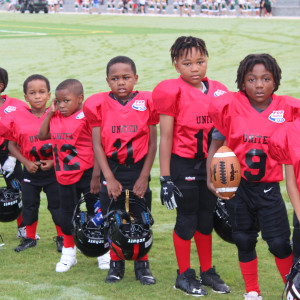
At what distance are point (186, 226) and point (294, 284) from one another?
46.4 inches

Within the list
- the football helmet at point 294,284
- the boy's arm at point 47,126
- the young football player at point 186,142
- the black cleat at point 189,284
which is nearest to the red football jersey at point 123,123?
the young football player at point 186,142

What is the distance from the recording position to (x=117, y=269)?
470 centimetres

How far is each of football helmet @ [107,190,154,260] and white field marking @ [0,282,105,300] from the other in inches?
14.3

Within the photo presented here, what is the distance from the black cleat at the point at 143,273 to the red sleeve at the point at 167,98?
1.17m

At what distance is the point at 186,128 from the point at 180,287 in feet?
3.68

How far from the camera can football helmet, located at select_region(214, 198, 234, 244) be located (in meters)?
4.54

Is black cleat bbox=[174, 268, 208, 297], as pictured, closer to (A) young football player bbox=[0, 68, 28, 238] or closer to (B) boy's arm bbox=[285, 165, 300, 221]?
(B) boy's arm bbox=[285, 165, 300, 221]

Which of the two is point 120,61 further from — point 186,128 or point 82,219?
point 82,219

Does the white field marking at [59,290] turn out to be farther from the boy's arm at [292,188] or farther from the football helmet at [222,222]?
the boy's arm at [292,188]

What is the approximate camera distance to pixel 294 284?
3.35 meters

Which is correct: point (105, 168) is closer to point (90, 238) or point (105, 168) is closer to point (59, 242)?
point (90, 238)

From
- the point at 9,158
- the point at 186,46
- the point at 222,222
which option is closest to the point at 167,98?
the point at 186,46

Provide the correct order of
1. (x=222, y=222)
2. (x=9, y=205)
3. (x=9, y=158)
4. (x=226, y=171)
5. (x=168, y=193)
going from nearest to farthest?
(x=226, y=171)
(x=168, y=193)
(x=222, y=222)
(x=9, y=205)
(x=9, y=158)

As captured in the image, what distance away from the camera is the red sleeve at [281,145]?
3613mm
